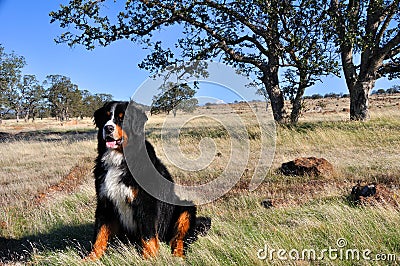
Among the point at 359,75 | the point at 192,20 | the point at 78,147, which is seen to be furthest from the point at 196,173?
the point at 359,75

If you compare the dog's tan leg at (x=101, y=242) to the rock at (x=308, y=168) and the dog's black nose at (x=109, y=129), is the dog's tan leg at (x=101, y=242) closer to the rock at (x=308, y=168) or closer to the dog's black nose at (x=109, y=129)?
the dog's black nose at (x=109, y=129)

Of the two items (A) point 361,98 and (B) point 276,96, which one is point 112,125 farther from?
(A) point 361,98

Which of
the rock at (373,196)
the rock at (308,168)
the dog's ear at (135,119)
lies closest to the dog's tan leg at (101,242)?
the dog's ear at (135,119)

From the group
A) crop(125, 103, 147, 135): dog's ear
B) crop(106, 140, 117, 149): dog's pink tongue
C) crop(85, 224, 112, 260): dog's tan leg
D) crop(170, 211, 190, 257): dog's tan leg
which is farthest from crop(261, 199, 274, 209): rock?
crop(106, 140, 117, 149): dog's pink tongue

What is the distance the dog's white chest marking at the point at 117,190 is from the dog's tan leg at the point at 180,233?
0.53 meters

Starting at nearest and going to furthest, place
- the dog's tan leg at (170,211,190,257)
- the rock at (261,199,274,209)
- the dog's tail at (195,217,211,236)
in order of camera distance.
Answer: the dog's tan leg at (170,211,190,257) → the dog's tail at (195,217,211,236) → the rock at (261,199,274,209)

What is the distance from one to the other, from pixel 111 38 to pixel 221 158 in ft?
31.0

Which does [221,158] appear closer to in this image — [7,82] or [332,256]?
[332,256]

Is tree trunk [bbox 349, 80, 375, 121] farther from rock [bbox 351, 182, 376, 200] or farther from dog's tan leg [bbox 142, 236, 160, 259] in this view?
dog's tan leg [bbox 142, 236, 160, 259]

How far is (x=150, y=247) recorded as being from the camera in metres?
3.53

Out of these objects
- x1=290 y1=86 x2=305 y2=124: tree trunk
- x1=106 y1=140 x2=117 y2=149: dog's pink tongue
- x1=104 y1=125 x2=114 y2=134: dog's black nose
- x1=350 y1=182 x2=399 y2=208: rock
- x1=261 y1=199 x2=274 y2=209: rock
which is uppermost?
x1=290 y1=86 x2=305 y2=124: tree trunk

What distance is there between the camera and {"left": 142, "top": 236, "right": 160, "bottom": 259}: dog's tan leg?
3.47 meters

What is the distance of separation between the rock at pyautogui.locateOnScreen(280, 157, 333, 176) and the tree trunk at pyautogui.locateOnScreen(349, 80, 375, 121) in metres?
10.0

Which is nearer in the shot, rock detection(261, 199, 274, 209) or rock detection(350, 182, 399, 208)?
rock detection(350, 182, 399, 208)
